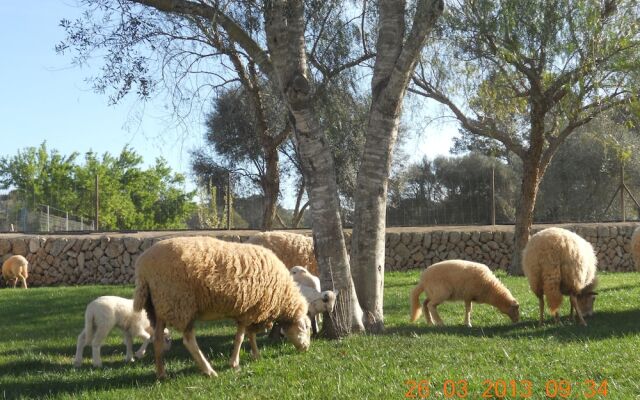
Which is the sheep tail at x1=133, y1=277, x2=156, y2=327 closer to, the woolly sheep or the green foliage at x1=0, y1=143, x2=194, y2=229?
the woolly sheep

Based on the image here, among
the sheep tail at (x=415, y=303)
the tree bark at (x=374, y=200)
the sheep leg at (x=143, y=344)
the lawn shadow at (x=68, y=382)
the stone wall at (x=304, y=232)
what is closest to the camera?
the lawn shadow at (x=68, y=382)

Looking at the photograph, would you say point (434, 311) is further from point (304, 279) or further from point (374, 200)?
point (374, 200)

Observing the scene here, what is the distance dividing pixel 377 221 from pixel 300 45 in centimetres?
216

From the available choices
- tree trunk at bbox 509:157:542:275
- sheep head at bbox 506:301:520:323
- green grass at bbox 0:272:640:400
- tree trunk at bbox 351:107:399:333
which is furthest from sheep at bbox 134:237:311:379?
tree trunk at bbox 509:157:542:275

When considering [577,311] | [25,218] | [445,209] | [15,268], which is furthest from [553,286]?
[25,218]

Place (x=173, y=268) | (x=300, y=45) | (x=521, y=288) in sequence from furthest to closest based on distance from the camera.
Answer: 1. (x=521, y=288)
2. (x=300, y=45)
3. (x=173, y=268)

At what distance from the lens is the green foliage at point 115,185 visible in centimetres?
4066

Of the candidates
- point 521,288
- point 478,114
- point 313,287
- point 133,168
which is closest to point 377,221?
point 313,287

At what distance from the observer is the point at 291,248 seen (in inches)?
383

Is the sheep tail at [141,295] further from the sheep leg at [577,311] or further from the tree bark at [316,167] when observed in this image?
the sheep leg at [577,311]

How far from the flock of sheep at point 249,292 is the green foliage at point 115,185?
32.1 meters

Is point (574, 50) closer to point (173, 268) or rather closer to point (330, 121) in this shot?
point (330, 121)

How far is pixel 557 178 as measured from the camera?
28.9 meters

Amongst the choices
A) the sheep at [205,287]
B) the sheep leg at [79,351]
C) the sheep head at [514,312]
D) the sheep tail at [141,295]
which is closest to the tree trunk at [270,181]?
the sheep head at [514,312]
